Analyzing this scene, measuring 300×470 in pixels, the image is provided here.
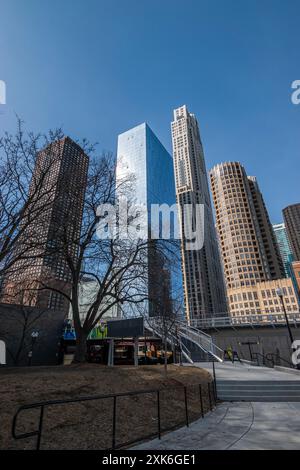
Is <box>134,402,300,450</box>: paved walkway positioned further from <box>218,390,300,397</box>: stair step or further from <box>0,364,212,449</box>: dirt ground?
<box>218,390,300,397</box>: stair step

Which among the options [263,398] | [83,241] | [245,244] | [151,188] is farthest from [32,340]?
[245,244]

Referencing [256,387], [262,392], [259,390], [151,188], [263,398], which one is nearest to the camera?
[263,398]

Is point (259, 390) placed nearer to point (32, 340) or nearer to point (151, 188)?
point (32, 340)

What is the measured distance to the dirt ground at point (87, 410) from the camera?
18.4 feet

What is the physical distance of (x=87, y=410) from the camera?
728cm

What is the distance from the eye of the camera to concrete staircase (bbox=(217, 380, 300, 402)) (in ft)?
38.1

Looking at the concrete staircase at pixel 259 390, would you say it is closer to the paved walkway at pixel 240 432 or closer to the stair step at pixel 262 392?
the stair step at pixel 262 392

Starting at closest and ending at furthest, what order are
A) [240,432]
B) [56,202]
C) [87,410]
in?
[240,432] < [87,410] < [56,202]

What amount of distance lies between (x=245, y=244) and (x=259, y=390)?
557ft

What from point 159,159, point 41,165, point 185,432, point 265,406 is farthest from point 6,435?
point 159,159

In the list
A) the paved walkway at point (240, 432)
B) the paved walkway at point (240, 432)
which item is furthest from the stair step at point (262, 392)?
the paved walkway at point (240, 432)

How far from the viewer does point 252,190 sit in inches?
7598
